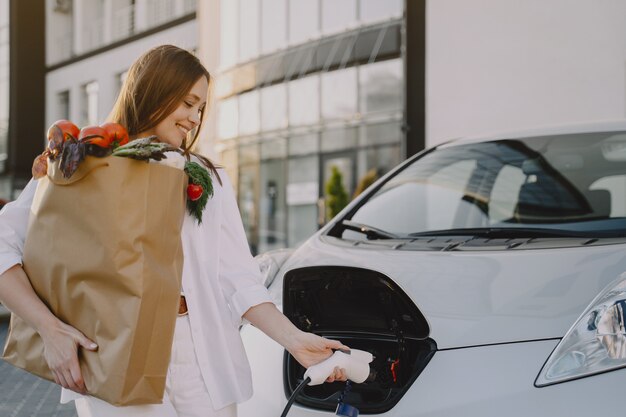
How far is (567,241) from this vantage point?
2.40 metres

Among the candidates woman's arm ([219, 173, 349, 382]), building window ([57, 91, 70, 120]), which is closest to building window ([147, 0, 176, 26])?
building window ([57, 91, 70, 120])

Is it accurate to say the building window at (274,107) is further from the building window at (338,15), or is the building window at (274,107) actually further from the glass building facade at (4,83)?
the glass building facade at (4,83)

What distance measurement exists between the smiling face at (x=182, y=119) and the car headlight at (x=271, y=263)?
1.05 metres

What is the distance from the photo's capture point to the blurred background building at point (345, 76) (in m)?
11.1

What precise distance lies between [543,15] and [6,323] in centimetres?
884

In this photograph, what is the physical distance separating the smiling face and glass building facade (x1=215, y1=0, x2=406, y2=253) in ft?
39.3

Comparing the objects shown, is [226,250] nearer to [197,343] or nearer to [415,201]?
[197,343]

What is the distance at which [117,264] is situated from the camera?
4.77ft

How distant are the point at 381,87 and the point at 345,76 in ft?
3.71

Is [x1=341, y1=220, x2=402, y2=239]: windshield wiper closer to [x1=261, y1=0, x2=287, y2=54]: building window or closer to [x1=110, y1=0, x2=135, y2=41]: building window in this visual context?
[x1=261, y1=0, x2=287, y2=54]: building window

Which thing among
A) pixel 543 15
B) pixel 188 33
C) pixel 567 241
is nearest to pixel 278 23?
pixel 188 33

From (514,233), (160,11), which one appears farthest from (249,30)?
(514,233)

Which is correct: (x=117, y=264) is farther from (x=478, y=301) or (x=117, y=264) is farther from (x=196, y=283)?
(x=478, y=301)

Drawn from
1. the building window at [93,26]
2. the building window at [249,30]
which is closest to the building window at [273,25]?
the building window at [249,30]
